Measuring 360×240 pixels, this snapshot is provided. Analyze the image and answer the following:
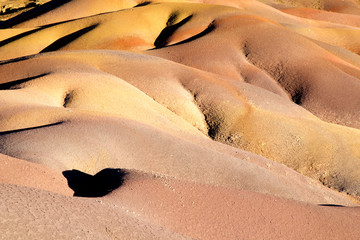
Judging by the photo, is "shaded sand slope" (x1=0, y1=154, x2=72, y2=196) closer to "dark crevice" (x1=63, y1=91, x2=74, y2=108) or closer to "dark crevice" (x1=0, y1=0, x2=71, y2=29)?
"dark crevice" (x1=63, y1=91, x2=74, y2=108)

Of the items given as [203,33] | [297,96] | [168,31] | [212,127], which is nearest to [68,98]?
[212,127]

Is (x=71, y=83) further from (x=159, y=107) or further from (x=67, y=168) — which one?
(x=67, y=168)

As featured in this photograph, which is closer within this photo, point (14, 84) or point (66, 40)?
point (14, 84)

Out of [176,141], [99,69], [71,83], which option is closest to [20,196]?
[176,141]

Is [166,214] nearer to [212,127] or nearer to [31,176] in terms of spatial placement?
[31,176]

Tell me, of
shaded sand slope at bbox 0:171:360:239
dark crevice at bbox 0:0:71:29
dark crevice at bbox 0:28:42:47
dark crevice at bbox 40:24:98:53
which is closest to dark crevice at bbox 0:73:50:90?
shaded sand slope at bbox 0:171:360:239

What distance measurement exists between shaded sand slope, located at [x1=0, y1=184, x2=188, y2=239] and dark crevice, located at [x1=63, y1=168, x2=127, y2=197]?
97cm

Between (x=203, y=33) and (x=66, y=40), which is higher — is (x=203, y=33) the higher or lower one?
the lower one

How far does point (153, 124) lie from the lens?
8594mm

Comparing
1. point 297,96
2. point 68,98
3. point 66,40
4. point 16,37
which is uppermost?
point 68,98

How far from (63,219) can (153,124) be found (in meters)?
5.28

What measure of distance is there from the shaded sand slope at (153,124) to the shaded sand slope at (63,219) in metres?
1.90

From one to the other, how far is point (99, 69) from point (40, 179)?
6996 millimetres

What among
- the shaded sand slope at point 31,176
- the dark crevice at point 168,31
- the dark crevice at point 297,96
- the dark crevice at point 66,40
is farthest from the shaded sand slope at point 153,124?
the dark crevice at point 168,31
